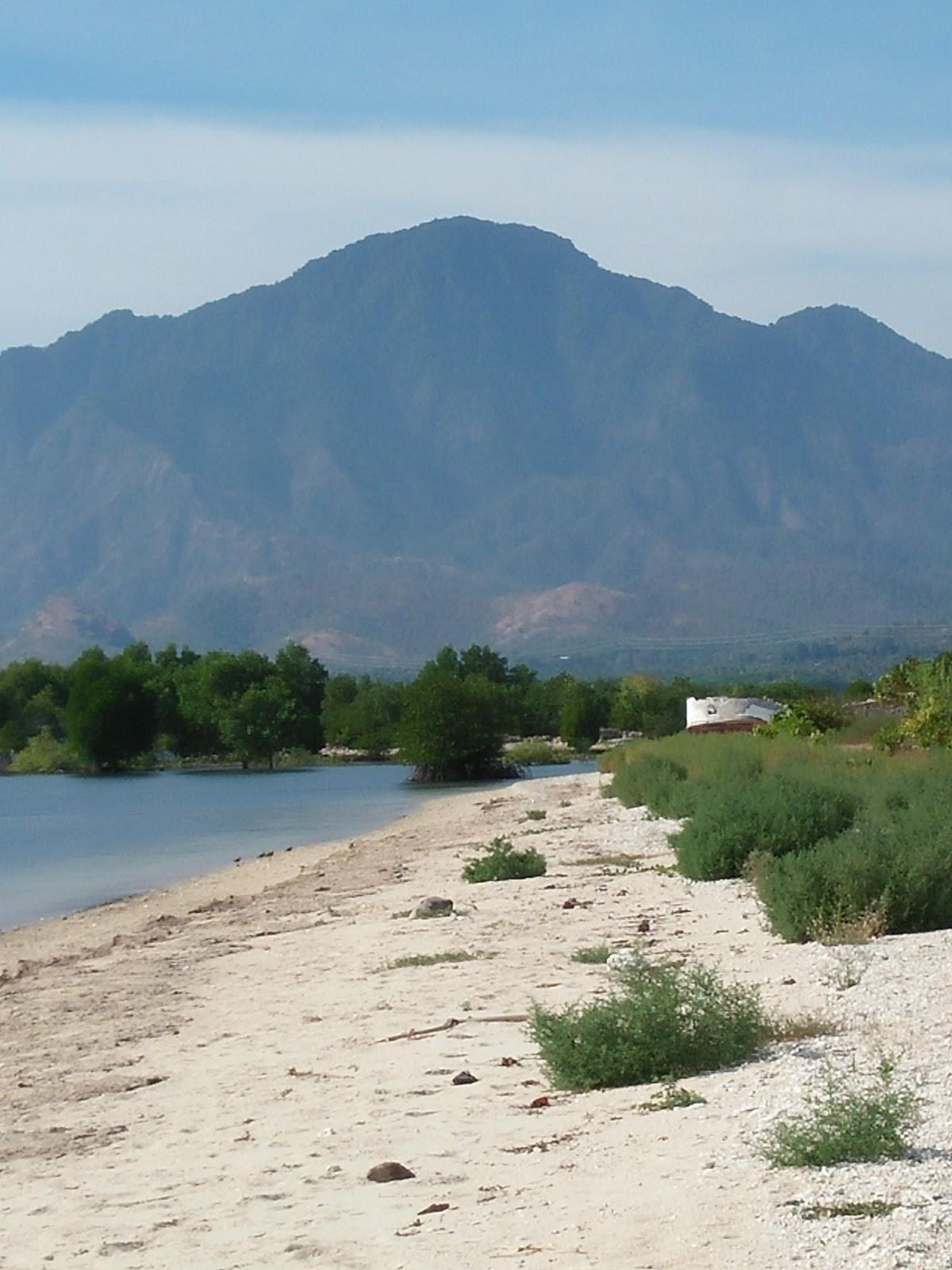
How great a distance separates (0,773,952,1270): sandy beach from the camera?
6.57 m

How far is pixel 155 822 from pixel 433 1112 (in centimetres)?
5102

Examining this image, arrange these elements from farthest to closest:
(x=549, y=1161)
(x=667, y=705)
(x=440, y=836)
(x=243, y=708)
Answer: (x=667, y=705), (x=243, y=708), (x=440, y=836), (x=549, y=1161)

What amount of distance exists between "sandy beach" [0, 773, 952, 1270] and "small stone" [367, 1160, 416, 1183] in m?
0.04

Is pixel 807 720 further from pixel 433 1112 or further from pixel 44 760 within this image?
pixel 44 760

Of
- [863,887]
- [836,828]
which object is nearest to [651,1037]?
[863,887]

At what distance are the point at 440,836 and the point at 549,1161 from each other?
97.3 feet

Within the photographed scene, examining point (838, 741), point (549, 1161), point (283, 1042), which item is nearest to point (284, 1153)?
point (549, 1161)

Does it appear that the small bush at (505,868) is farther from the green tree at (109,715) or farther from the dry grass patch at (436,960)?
the green tree at (109,715)

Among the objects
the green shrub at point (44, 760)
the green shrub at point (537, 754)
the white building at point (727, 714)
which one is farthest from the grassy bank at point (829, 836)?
the green shrub at point (44, 760)

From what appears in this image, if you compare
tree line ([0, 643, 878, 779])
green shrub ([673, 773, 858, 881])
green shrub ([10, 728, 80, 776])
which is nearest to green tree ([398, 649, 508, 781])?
tree line ([0, 643, 878, 779])

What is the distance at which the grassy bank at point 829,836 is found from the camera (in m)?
13.1

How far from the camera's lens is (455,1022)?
37.1ft

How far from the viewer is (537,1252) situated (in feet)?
21.2

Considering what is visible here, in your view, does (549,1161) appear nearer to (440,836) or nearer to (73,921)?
(73,921)
